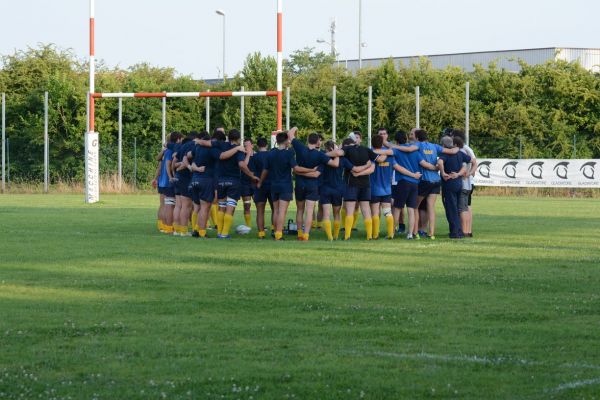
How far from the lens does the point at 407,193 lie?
19484 millimetres

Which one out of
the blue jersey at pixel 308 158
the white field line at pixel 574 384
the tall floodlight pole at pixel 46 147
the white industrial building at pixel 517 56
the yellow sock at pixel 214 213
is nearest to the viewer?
the white field line at pixel 574 384

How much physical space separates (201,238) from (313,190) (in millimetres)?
2191

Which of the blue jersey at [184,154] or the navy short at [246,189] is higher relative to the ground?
the blue jersey at [184,154]

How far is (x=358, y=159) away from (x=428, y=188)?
4.71 ft

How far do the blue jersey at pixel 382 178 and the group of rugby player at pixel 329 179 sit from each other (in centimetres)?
2

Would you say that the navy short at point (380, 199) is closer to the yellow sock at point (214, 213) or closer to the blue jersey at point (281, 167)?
the blue jersey at point (281, 167)

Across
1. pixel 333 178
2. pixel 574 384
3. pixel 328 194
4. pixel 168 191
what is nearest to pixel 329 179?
pixel 333 178

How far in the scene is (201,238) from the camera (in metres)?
19.6

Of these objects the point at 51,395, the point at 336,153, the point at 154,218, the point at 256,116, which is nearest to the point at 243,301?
the point at 51,395

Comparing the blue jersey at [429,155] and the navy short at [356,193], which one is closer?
the navy short at [356,193]

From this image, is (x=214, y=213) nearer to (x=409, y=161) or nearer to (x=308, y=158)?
(x=308, y=158)

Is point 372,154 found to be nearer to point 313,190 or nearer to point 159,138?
point 313,190

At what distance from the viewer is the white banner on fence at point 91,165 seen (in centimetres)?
3362

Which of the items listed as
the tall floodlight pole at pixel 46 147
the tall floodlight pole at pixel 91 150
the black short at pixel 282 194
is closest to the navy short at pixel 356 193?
the black short at pixel 282 194
